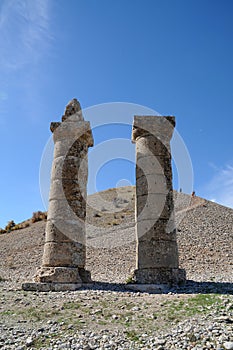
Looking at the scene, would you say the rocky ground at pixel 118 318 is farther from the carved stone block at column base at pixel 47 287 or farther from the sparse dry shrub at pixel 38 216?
the sparse dry shrub at pixel 38 216

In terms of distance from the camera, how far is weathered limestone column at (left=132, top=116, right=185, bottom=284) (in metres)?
9.33

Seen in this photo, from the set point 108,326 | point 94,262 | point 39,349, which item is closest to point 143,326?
point 108,326

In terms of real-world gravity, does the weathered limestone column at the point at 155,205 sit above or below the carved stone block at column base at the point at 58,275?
above

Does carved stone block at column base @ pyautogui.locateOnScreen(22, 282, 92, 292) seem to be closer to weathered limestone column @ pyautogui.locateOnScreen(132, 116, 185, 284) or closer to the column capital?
weathered limestone column @ pyautogui.locateOnScreen(132, 116, 185, 284)

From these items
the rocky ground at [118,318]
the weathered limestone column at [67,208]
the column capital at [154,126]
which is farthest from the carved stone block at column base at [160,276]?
the column capital at [154,126]

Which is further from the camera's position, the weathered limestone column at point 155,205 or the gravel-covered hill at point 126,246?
the gravel-covered hill at point 126,246

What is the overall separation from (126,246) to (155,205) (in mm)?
9949

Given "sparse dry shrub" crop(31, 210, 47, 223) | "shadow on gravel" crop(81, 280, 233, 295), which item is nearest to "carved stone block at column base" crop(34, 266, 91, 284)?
"shadow on gravel" crop(81, 280, 233, 295)

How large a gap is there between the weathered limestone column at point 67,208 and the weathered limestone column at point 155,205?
180 centimetres

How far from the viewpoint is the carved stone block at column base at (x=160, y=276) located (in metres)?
9.10

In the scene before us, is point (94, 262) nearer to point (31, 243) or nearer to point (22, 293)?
point (31, 243)

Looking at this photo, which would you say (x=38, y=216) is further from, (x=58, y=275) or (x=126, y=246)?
(x=58, y=275)

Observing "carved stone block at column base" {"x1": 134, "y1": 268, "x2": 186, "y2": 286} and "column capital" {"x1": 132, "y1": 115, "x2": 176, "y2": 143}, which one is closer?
"carved stone block at column base" {"x1": 134, "y1": 268, "x2": 186, "y2": 286}

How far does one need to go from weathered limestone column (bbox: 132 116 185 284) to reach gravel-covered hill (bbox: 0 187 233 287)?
8.61 feet
